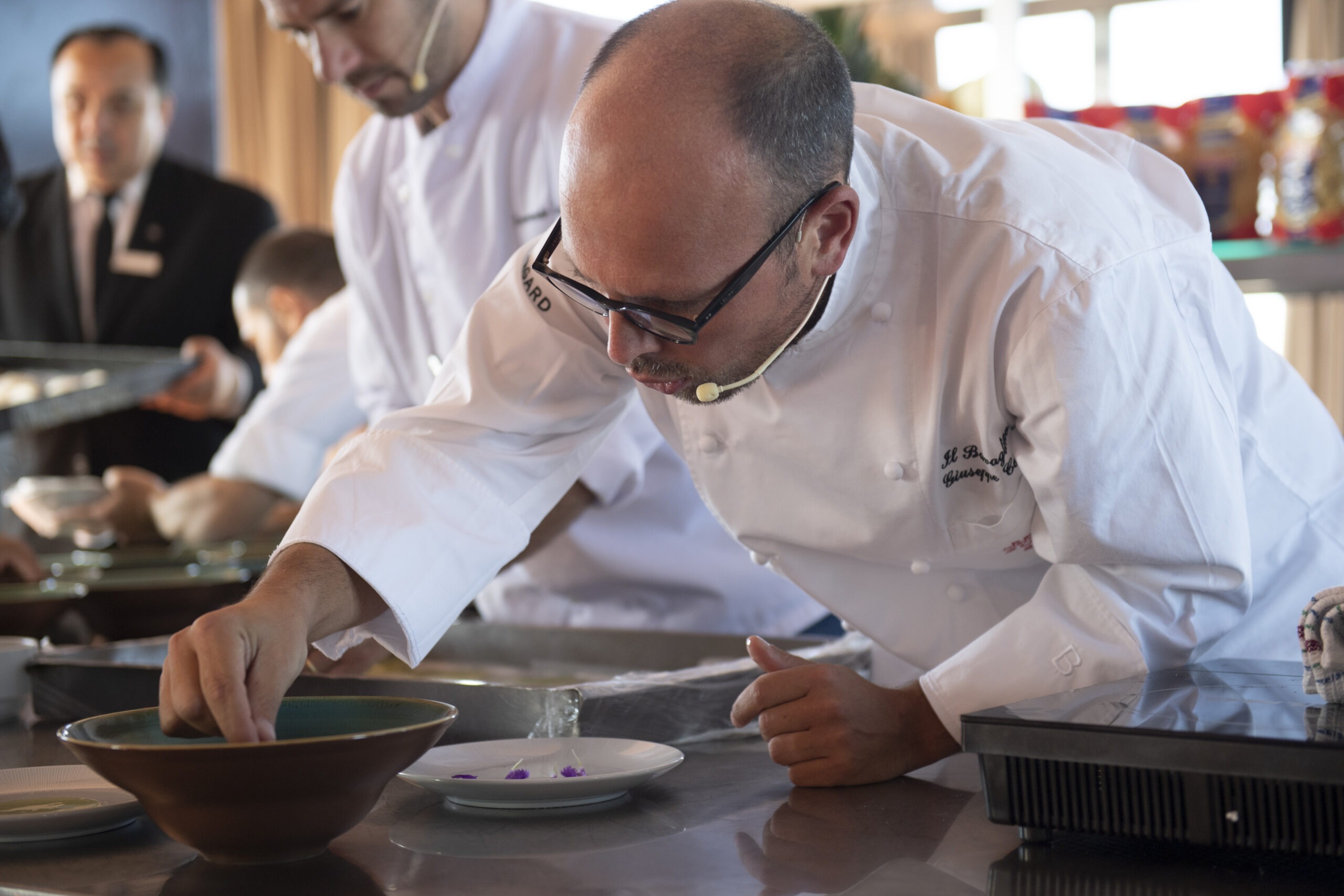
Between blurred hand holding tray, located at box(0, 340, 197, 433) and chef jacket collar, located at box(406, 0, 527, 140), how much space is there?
0.84m

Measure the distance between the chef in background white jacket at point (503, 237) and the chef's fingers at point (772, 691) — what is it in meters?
0.68

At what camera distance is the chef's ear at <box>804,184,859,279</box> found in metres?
1.10

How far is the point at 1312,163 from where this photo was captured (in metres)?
1.99

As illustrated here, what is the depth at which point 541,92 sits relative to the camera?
1.92 m

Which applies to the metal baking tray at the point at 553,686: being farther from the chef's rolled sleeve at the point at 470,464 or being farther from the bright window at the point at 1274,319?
the bright window at the point at 1274,319

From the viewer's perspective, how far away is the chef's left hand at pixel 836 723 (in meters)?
1.05

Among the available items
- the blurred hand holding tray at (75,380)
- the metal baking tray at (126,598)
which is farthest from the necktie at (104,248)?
the metal baking tray at (126,598)

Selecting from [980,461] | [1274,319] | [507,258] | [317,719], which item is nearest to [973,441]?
[980,461]

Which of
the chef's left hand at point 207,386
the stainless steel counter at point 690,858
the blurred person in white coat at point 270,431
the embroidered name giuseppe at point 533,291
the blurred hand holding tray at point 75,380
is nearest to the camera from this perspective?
the stainless steel counter at point 690,858

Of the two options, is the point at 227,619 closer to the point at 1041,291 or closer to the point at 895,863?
the point at 895,863

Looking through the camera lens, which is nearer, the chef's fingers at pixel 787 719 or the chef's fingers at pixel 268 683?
the chef's fingers at pixel 268 683

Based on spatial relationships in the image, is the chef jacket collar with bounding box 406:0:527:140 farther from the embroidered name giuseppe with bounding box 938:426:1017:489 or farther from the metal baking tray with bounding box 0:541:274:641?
the embroidered name giuseppe with bounding box 938:426:1017:489

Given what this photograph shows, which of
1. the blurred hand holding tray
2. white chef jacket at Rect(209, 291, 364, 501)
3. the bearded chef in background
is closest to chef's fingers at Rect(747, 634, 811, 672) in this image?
the bearded chef in background

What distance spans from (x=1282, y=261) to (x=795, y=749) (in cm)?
136
